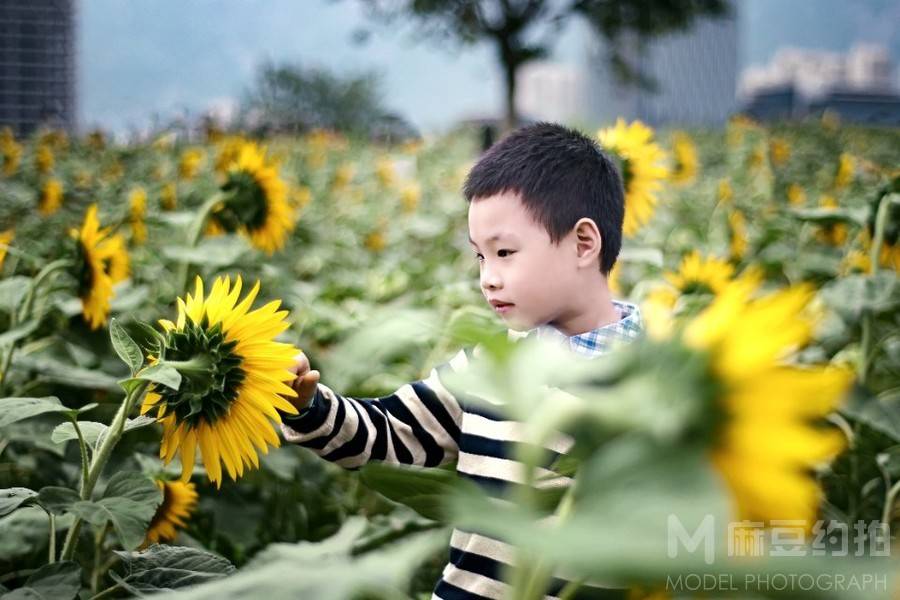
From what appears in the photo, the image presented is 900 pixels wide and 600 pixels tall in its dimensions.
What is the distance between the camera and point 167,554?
2.09ft

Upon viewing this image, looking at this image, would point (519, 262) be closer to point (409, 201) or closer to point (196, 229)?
point (196, 229)

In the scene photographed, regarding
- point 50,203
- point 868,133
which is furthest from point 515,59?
point 50,203

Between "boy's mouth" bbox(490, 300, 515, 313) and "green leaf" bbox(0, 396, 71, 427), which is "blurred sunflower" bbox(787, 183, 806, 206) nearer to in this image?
"boy's mouth" bbox(490, 300, 515, 313)

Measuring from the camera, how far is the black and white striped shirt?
26.8 inches

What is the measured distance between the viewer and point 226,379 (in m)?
0.63

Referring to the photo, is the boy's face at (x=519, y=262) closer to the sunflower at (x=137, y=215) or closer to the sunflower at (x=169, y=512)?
the sunflower at (x=169, y=512)

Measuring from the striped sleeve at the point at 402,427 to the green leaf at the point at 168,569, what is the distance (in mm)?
130

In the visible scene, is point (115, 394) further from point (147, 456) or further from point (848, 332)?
point (848, 332)

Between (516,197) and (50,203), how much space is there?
1398 mm

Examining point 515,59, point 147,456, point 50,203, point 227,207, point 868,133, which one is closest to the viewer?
point 147,456

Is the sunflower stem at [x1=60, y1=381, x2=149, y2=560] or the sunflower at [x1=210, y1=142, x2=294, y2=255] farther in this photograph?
the sunflower at [x1=210, y1=142, x2=294, y2=255]

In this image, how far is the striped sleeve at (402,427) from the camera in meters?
0.74

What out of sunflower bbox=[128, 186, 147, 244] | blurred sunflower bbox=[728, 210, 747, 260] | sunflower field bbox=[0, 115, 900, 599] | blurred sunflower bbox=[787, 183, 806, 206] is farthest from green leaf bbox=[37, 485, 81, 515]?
blurred sunflower bbox=[787, 183, 806, 206]

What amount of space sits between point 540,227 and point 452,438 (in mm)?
196
